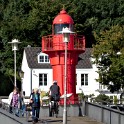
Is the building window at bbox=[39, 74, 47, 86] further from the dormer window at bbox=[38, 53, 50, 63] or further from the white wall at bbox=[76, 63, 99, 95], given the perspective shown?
the white wall at bbox=[76, 63, 99, 95]

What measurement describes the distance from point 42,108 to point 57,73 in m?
4.12

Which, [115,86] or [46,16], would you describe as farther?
[46,16]

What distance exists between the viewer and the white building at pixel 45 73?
81250mm

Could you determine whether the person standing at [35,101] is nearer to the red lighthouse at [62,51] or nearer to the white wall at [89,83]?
the red lighthouse at [62,51]

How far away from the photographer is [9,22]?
3686 inches

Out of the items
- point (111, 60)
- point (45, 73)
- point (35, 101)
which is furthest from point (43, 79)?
point (35, 101)

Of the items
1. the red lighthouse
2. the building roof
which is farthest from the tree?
the red lighthouse

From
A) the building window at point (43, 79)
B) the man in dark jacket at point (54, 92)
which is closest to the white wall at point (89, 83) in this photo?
the building window at point (43, 79)

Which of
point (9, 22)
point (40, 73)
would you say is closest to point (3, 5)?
point (9, 22)

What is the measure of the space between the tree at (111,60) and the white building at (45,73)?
19435mm

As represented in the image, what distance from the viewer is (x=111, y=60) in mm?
58750

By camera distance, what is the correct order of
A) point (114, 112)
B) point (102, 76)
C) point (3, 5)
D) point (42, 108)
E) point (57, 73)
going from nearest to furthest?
1. point (114, 112)
2. point (42, 108)
3. point (57, 73)
4. point (102, 76)
5. point (3, 5)

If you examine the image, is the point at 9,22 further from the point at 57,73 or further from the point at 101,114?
the point at 101,114

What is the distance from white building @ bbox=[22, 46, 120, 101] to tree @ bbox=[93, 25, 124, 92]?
19.4 m
